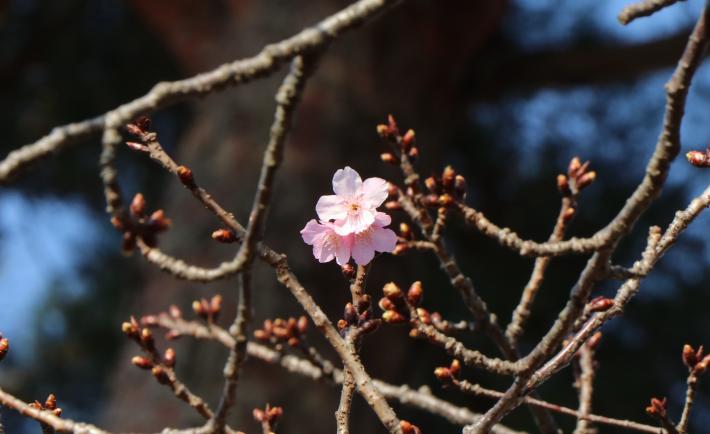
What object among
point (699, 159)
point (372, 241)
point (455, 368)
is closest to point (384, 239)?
point (372, 241)

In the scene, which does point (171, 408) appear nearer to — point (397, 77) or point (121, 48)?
point (397, 77)

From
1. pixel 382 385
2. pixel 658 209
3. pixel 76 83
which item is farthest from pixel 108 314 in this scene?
pixel 382 385

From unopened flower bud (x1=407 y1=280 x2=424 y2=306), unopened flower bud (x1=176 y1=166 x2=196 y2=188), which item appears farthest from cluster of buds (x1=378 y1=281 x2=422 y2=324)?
unopened flower bud (x1=176 y1=166 x2=196 y2=188)

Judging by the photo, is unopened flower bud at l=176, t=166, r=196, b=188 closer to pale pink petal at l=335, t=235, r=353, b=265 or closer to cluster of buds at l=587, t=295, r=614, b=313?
pale pink petal at l=335, t=235, r=353, b=265

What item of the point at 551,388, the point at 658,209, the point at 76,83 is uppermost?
the point at 76,83

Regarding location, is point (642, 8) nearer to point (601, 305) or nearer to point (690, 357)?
point (601, 305)

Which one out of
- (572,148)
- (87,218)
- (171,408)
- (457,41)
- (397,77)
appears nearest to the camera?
(171,408)
